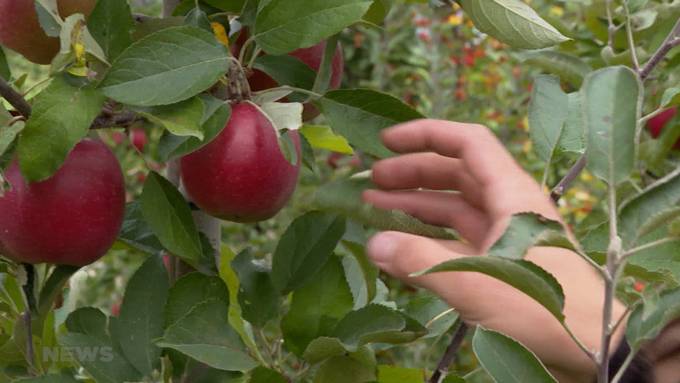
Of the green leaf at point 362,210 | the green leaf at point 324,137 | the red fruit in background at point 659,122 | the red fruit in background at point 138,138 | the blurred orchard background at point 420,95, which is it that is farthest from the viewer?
the blurred orchard background at point 420,95

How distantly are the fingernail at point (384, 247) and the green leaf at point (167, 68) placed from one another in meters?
0.21

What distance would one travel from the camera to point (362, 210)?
2.24 ft

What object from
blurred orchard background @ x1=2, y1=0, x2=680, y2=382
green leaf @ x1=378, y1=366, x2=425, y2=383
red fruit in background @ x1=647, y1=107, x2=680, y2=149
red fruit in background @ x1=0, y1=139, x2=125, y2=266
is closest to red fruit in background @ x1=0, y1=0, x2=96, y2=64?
red fruit in background @ x1=0, y1=139, x2=125, y2=266

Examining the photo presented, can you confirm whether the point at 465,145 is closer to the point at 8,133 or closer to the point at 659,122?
the point at 8,133

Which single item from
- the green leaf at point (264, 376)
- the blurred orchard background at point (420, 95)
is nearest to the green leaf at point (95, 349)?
the green leaf at point (264, 376)

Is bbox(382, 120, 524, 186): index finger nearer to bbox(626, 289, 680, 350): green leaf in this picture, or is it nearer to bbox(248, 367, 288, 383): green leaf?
bbox(626, 289, 680, 350): green leaf

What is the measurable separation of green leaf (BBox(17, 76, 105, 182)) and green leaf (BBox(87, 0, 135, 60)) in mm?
75

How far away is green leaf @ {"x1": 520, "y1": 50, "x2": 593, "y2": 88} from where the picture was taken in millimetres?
1096

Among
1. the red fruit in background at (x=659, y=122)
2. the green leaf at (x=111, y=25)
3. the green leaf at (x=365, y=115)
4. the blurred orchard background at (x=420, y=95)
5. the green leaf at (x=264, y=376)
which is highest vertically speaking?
the green leaf at (x=111, y=25)

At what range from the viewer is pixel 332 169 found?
2.95 metres

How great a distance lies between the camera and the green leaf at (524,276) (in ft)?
1.70

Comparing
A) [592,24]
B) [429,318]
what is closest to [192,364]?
[429,318]

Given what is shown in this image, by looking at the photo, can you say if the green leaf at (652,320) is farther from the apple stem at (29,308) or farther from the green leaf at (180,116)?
the apple stem at (29,308)

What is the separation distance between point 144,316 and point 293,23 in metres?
0.29
